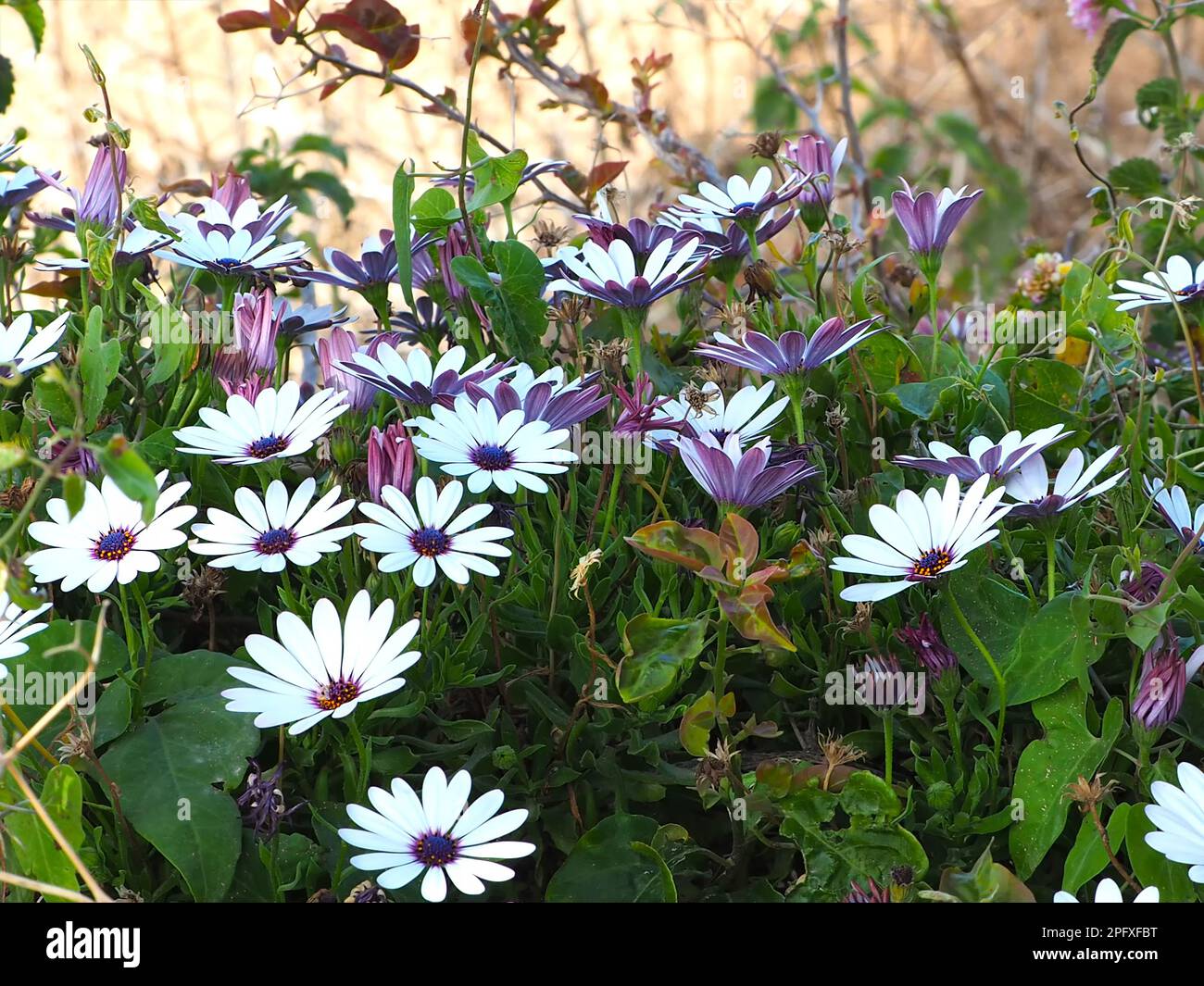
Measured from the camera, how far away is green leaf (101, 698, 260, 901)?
75cm

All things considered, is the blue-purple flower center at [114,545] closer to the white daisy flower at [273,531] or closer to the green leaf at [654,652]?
the white daisy flower at [273,531]

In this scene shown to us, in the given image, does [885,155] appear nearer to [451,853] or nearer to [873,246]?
[873,246]

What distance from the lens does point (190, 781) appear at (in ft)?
2.58

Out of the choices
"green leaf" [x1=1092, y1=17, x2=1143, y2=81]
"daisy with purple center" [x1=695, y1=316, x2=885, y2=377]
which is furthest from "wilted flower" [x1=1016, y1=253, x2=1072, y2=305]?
"daisy with purple center" [x1=695, y1=316, x2=885, y2=377]

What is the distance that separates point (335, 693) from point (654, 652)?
0.20m

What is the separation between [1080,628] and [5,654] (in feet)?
2.20

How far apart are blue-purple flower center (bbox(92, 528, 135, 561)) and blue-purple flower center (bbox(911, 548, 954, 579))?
0.51 m

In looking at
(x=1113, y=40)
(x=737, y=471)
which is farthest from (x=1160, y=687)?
(x=1113, y=40)

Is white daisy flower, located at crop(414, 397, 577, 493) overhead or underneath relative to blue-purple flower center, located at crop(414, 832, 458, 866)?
overhead

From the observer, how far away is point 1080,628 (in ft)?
2.66

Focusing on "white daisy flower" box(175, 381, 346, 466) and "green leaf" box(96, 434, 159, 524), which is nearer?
"green leaf" box(96, 434, 159, 524)

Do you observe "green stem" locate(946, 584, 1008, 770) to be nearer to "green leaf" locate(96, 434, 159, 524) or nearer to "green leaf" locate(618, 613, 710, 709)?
"green leaf" locate(618, 613, 710, 709)

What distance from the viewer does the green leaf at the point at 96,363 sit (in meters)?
0.91
